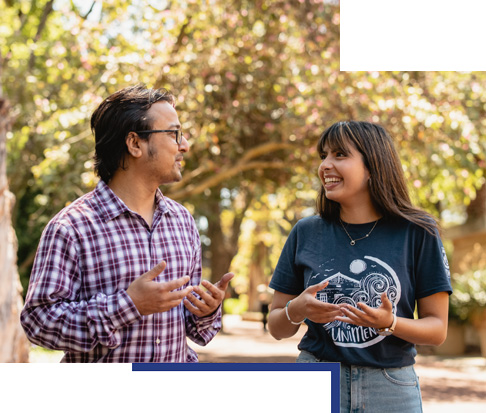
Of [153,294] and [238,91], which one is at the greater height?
[238,91]

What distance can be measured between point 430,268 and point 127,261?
1.00 m

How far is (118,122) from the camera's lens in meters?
2.27

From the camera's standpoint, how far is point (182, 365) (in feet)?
5.68

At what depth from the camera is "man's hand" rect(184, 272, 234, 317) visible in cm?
207

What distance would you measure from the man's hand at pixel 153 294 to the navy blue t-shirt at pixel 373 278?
0.54 m

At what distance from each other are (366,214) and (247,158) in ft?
24.6

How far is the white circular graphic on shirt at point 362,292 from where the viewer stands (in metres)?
2.13

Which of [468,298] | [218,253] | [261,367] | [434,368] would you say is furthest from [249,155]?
[261,367]

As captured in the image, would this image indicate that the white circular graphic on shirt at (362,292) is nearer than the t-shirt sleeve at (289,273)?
Yes

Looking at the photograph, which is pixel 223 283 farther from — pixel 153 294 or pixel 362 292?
pixel 362 292

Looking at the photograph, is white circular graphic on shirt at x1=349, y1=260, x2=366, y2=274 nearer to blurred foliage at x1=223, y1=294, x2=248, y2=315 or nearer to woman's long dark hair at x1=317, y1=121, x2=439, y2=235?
woman's long dark hair at x1=317, y1=121, x2=439, y2=235

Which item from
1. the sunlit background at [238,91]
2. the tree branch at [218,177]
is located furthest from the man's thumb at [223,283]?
the tree branch at [218,177]

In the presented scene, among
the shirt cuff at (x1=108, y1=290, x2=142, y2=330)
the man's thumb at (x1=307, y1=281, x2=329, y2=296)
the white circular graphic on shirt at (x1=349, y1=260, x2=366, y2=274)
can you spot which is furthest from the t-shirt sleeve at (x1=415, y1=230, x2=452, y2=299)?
the shirt cuff at (x1=108, y1=290, x2=142, y2=330)

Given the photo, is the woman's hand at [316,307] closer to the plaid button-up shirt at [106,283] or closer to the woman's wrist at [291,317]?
the woman's wrist at [291,317]
